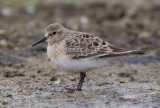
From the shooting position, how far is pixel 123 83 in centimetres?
848

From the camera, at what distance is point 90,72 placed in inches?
380

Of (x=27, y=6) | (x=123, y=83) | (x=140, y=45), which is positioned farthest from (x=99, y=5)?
(x=123, y=83)

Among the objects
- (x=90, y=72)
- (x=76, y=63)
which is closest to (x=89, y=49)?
(x=76, y=63)

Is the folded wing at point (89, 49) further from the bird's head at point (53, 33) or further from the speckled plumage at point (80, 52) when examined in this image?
the bird's head at point (53, 33)

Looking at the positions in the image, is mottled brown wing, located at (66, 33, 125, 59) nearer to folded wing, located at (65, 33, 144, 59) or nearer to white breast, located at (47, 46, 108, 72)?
folded wing, located at (65, 33, 144, 59)

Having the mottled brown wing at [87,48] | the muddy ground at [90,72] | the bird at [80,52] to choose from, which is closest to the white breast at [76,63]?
the bird at [80,52]

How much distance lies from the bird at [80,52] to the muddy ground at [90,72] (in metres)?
0.55

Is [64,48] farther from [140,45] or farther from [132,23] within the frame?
[132,23]

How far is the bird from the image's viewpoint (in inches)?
295

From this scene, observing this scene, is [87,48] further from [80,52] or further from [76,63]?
[76,63]

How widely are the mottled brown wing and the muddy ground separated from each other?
1.92 ft

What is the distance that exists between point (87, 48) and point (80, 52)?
0.18 meters

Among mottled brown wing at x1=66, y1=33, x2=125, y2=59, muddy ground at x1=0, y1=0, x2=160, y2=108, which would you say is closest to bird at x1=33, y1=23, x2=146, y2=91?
mottled brown wing at x1=66, y1=33, x2=125, y2=59

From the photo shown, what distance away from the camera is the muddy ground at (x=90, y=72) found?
7204 mm
